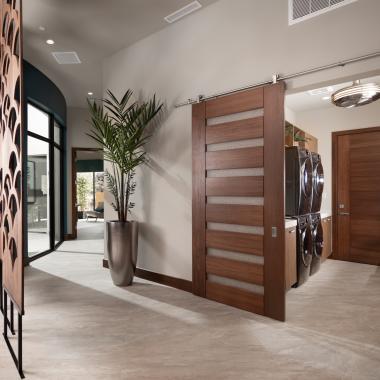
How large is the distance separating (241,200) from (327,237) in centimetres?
302

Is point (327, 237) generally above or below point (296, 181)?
below

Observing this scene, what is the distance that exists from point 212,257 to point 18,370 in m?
2.03

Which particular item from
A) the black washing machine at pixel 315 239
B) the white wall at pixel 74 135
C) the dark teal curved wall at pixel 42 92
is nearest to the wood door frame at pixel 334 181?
the black washing machine at pixel 315 239

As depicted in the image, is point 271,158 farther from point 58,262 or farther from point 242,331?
point 58,262

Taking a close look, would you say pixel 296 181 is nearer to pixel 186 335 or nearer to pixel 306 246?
pixel 306 246

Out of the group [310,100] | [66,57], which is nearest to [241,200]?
[310,100]

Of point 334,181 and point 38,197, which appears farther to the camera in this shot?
point 38,197

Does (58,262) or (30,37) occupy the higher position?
(30,37)

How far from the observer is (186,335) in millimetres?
2648

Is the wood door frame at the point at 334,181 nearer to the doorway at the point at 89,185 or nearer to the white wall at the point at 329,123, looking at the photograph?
the white wall at the point at 329,123

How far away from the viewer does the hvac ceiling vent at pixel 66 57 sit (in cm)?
492

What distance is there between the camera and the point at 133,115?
402 cm

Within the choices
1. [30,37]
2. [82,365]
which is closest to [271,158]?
[82,365]

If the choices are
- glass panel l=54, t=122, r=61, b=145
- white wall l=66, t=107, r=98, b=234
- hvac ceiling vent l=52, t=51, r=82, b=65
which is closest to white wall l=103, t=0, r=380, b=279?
hvac ceiling vent l=52, t=51, r=82, b=65
